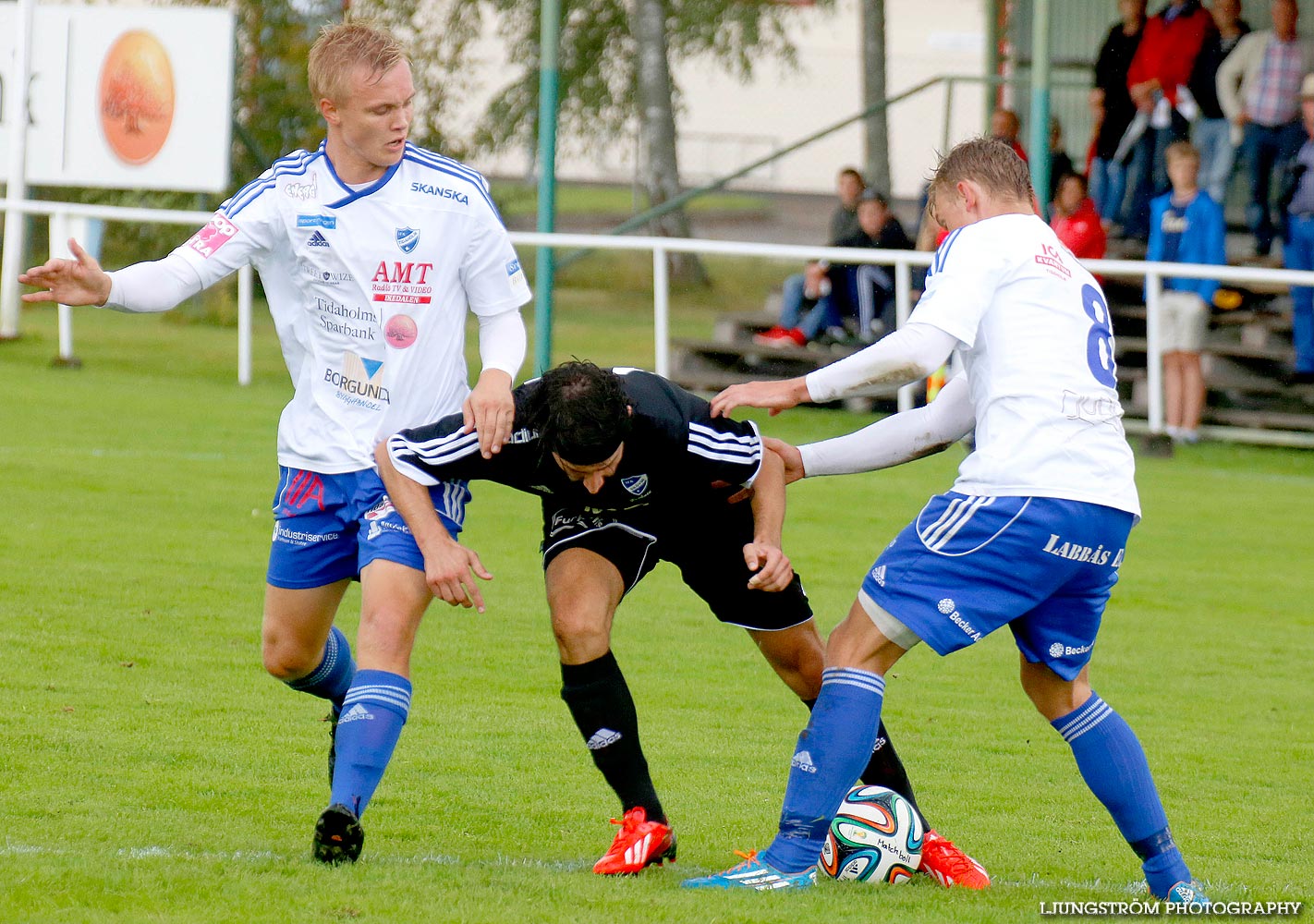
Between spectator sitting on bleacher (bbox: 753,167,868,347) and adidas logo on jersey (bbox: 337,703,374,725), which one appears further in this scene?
spectator sitting on bleacher (bbox: 753,167,868,347)

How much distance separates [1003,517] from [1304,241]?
36.9 feet

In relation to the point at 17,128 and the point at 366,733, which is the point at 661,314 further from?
the point at 366,733

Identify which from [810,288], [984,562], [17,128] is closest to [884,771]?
[984,562]

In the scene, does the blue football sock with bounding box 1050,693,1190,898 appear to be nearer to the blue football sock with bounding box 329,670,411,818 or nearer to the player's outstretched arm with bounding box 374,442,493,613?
the player's outstretched arm with bounding box 374,442,493,613

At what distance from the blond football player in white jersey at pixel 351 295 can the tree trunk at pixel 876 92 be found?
18.8 metres

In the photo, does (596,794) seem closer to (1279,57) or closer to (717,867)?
(717,867)

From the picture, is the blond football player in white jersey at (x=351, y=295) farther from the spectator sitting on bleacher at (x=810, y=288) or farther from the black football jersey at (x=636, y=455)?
Result: the spectator sitting on bleacher at (x=810, y=288)

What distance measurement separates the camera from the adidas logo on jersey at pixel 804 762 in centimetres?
431

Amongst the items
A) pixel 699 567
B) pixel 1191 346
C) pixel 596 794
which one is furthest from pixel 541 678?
pixel 1191 346

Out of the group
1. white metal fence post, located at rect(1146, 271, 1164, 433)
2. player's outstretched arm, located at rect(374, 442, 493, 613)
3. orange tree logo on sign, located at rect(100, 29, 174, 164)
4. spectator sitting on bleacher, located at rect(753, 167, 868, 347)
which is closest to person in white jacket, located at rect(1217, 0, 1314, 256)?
white metal fence post, located at rect(1146, 271, 1164, 433)

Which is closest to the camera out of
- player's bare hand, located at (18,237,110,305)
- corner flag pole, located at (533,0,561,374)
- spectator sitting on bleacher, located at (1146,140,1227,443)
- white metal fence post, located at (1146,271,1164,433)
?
player's bare hand, located at (18,237,110,305)

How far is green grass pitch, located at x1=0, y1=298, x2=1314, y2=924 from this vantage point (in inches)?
166

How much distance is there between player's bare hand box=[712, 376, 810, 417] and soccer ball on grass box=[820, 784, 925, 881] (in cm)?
110

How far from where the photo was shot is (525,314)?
2197 cm
